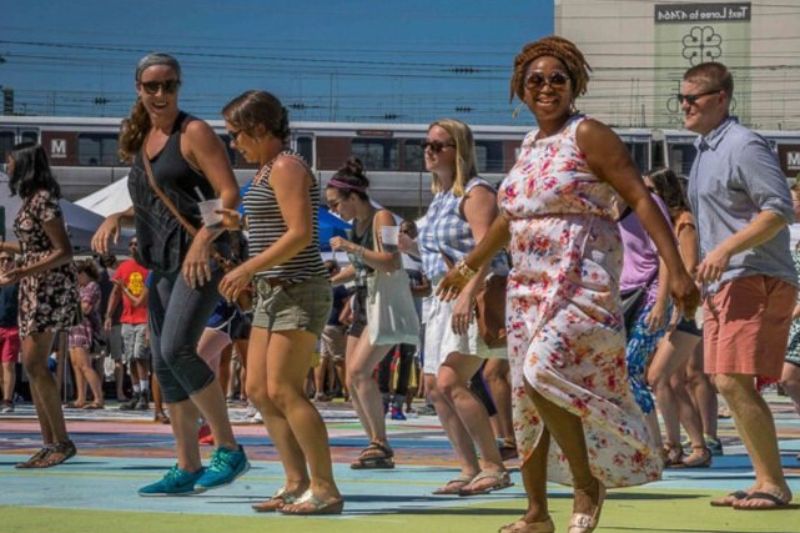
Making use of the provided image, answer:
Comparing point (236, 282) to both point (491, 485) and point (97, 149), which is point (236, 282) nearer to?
point (491, 485)

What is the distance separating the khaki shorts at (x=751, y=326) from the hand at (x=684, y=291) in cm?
166

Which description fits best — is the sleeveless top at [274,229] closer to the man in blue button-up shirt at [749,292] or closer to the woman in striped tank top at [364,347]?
the man in blue button-up shirt at [749,292]

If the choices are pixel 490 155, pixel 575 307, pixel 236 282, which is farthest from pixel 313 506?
pixel 490 155

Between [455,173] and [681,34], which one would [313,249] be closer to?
[455,173]

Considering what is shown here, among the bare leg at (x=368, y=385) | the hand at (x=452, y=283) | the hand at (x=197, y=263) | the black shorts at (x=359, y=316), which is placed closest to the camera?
the hand at (x=452, y=283)

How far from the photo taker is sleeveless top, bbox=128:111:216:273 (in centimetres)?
798

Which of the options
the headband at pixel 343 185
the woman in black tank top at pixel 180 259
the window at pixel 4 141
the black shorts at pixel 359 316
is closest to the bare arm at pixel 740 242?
the woman in black tank top at pixel 180 259

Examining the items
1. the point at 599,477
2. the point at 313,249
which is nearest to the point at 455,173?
the point at 313,249

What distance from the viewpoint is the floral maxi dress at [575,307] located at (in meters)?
6.04

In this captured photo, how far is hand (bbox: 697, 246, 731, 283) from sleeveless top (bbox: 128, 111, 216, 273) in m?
2.25

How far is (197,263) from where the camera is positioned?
766 centimetres

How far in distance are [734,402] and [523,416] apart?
5.19 feet

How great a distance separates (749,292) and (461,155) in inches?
76.1

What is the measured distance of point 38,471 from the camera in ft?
32.4
